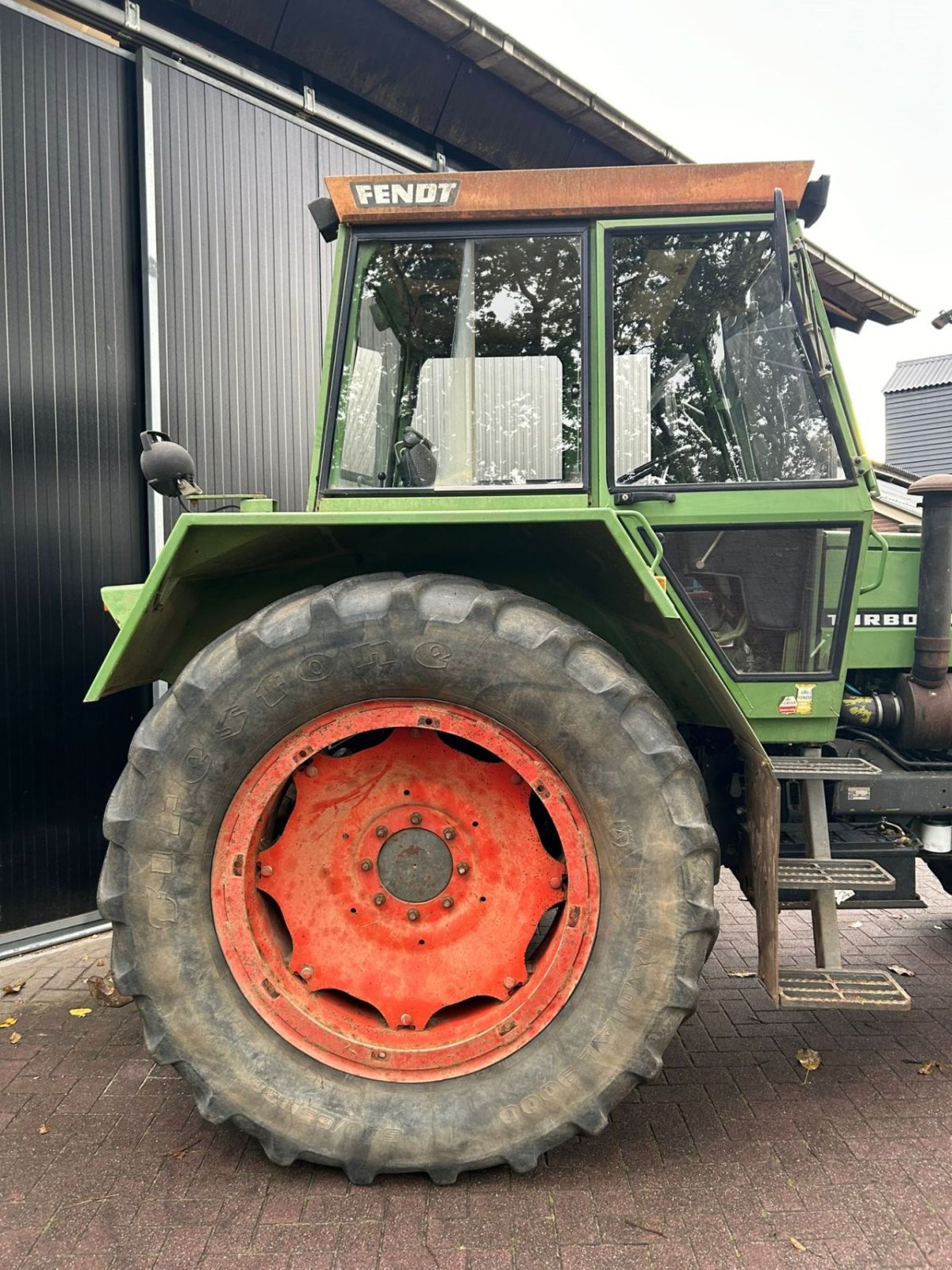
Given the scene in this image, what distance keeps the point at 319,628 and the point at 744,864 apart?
1.41m

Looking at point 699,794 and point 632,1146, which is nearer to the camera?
point 699,794

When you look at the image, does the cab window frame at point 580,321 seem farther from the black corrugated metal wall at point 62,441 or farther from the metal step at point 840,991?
the black corrugated metal wall at point 62,441

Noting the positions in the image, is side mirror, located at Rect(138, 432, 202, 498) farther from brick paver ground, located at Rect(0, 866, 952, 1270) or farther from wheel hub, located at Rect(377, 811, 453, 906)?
brick paver ground, located at Rect(0, 866, 952, 1270)

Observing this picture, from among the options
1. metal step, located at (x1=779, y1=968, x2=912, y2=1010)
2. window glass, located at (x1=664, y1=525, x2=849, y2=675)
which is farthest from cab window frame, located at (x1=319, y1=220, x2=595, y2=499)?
metal step, located at (x1=779, y1=968, x2=912, y2=1010)

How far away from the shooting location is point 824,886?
2.20 meters

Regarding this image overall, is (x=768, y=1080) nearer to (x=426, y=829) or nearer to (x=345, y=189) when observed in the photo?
(x=426, y=829)

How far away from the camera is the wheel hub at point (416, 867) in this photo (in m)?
2.10

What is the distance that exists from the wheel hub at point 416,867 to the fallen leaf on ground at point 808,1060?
1.28 m

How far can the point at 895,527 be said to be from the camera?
9.55 feet

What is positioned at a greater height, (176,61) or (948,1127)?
(176,61)

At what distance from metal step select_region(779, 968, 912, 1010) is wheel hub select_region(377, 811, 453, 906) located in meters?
0.90

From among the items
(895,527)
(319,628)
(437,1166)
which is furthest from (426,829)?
(895,527)

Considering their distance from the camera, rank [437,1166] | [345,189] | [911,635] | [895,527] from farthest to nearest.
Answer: [895,527]
[911,635]
[345,189]
[437,1166]

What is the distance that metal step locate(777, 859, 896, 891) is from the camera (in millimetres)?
2205
